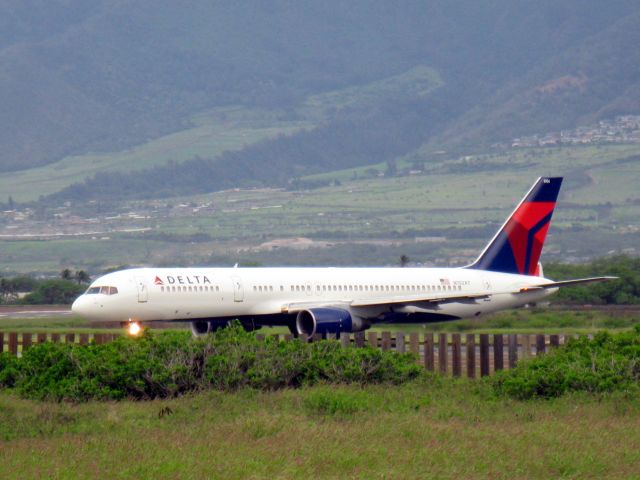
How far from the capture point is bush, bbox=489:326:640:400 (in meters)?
19.5

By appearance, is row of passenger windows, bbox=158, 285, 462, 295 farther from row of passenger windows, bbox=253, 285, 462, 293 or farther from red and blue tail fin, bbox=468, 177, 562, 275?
red and blue tail fin, bbox=468, 177, 562, 275

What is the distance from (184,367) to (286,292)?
64.4ft

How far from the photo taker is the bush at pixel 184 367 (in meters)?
19.9

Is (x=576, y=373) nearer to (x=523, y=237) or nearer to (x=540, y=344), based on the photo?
(x=540, y=344)

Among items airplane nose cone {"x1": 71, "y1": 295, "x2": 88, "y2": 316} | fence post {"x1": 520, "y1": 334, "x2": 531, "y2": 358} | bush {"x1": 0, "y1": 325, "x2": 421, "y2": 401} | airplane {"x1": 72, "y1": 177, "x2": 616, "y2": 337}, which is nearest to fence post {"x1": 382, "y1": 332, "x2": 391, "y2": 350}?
fence post {"x1": 520, "y1": 334, "x2": 531, "y2": 358}

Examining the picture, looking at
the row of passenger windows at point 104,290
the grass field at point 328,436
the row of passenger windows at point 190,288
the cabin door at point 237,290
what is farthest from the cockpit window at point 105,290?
the grass field at point 328,436

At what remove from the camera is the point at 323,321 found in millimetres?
38188

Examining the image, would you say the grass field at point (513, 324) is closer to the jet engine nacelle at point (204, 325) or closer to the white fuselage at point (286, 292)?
the white fuselage at point (286, 292)

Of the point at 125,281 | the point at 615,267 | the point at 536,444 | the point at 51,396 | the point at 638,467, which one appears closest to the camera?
the point at 638,467

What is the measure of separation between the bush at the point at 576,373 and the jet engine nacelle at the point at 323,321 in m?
17.4

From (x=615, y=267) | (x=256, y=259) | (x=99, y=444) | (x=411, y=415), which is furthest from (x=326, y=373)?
(x=256, y=259)

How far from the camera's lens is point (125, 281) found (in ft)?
120

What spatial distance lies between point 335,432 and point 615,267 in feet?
166

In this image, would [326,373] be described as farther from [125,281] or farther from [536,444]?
[125,281]
